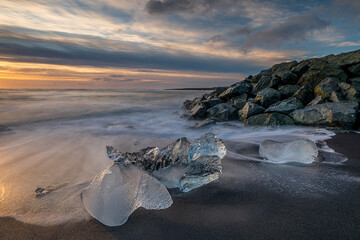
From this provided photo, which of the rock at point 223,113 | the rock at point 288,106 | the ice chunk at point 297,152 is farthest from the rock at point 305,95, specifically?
the ice chunk at point 297,152

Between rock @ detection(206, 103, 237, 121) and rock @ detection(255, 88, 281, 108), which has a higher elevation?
rock @ detection(255, 88, 281, 108)

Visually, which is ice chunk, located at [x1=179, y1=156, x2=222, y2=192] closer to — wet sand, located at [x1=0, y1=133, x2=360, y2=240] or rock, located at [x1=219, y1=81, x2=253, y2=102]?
wet sand, located at [x1=0, y1=133, x2=360, y2=240]

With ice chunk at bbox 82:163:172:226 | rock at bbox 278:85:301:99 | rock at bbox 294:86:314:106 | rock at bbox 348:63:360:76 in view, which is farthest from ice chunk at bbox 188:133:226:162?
rock at bbox 348:63:360:76

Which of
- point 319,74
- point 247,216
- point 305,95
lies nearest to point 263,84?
point 319,74

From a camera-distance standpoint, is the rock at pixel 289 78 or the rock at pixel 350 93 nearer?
the rock at pixel 350 93

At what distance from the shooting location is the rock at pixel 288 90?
6941 mm

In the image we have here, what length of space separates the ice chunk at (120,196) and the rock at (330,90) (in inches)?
242

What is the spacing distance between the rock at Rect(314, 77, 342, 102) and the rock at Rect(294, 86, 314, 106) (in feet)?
0.81

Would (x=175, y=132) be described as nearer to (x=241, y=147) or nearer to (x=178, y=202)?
(x=241, y=147)

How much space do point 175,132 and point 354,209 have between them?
15.1ft

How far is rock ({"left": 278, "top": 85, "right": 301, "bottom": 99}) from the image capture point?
6.94m

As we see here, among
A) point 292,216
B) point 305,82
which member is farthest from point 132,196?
point 305,82

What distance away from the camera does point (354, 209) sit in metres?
1.59

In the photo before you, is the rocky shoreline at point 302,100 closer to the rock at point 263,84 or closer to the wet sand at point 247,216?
the rock at point 263,84
